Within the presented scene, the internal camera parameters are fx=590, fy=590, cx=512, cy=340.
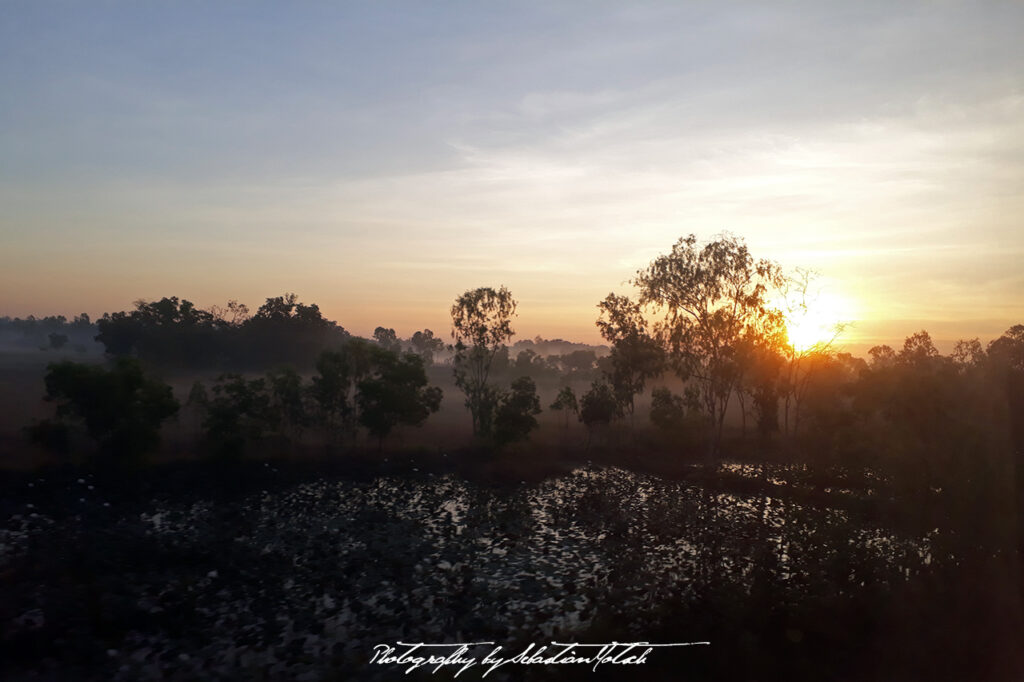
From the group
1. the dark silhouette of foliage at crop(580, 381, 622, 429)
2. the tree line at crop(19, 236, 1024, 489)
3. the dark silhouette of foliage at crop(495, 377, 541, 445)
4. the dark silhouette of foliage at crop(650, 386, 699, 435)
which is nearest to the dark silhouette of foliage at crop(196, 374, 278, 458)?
the tree line at crop(19, 236, 1024, 489)

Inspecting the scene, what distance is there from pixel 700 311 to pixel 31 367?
123590mm

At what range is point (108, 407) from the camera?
4425 centimetres

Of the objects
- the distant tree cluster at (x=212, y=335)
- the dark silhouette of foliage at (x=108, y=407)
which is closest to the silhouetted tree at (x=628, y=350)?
the dark silhouette of foliage at (x=108, y=407)

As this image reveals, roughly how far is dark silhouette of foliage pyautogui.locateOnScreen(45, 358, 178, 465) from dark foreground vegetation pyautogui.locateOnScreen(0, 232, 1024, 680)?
0.20 metres

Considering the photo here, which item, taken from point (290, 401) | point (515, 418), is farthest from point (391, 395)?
point (515, 418)

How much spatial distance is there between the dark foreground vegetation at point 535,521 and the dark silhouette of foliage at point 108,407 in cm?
20

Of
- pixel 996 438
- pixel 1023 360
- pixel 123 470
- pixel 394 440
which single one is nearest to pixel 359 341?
pixel 394 440

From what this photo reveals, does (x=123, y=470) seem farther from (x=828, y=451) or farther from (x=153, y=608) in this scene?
(x=828, y=451)

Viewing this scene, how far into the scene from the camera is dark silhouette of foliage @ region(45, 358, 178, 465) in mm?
43781

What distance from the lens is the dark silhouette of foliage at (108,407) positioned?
4378cm

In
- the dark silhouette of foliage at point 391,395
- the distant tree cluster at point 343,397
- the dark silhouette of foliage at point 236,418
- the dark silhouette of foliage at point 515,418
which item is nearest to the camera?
the dark silhouette of foliage at point 236,418

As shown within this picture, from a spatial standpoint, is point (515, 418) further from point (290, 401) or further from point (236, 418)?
point (236, 418)

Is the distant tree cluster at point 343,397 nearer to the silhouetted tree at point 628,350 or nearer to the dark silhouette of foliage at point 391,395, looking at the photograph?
the dark silhouette of foliage at point 391,395

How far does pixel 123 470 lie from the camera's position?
43.2 metres
